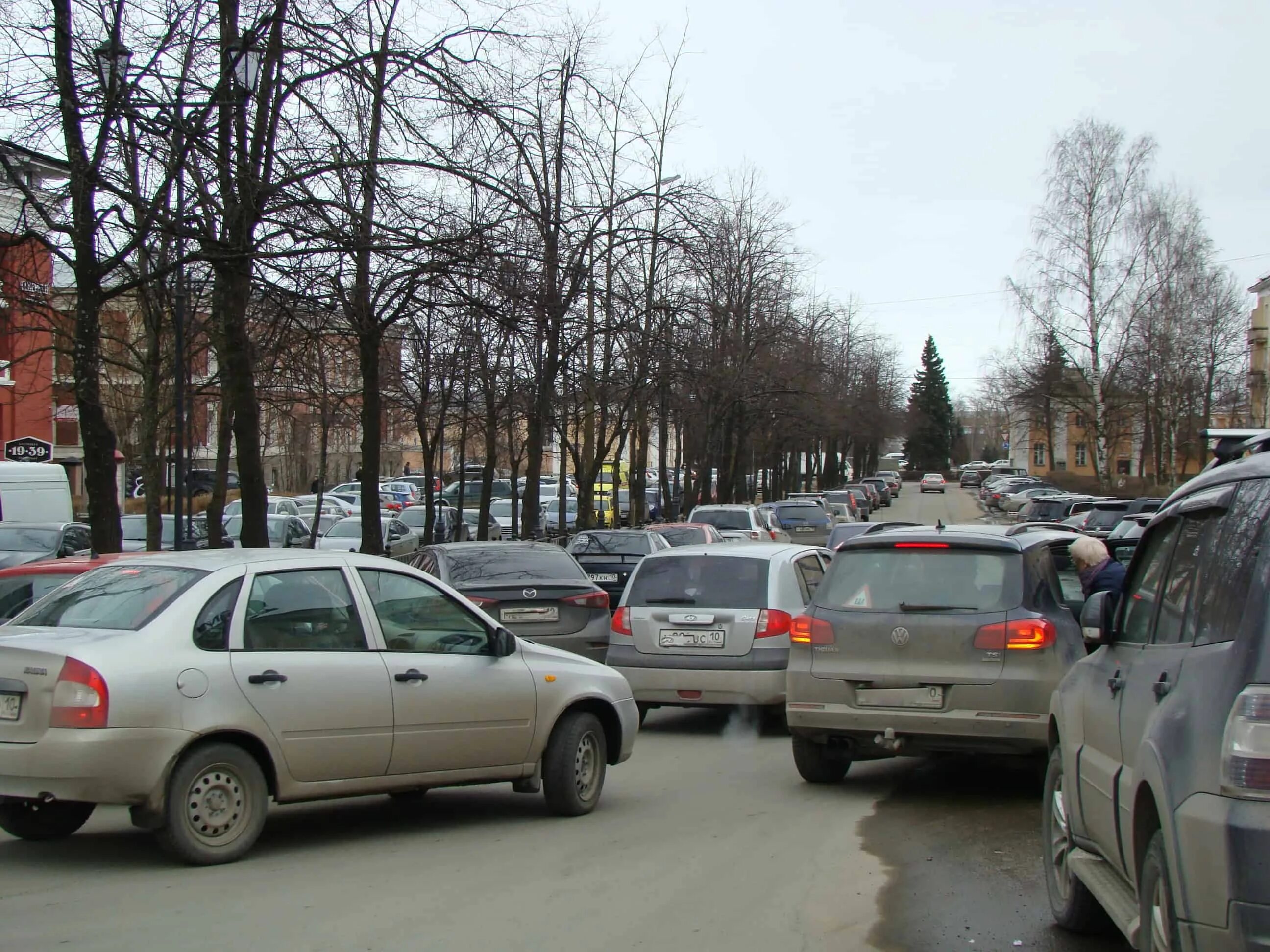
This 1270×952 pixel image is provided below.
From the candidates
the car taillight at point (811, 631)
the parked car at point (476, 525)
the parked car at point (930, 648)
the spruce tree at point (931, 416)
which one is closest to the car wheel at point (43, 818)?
the parked car at point (930, 648)

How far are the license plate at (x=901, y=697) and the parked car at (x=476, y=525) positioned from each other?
26872 mm

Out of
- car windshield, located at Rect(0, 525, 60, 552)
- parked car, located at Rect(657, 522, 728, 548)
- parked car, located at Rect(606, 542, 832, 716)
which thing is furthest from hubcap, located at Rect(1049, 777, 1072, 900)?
parked car, located at Rect(657, 522, 728, 548)

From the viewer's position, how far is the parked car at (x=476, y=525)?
3794 cm

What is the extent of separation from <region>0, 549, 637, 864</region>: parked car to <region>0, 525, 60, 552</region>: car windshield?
12916mm

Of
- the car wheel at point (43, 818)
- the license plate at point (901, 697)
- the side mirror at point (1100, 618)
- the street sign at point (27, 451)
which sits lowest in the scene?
the car wheel at point (43, 818)

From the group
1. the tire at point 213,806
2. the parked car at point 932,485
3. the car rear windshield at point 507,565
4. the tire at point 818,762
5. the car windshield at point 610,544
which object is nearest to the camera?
the tire at point 213,806

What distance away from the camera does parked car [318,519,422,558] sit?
99.1 ft

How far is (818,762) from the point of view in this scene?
9.18 metres

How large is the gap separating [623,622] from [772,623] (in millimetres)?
1359

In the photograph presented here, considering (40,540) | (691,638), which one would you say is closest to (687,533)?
(40,540)

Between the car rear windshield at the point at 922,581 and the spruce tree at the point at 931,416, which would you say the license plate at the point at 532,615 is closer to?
the car rear windshield at the point at 922,581

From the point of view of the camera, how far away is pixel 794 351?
48.9m

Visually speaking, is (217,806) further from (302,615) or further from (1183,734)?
(1183,734)

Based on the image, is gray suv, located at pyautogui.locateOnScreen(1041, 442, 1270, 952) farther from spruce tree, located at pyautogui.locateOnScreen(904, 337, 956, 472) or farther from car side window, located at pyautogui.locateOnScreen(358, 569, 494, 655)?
spruce tree, located at pyautogui.locateOnScreen(904, 337, 956, 472)
